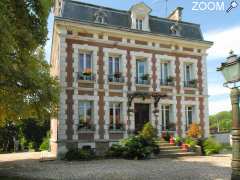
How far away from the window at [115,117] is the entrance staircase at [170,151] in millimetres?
2333

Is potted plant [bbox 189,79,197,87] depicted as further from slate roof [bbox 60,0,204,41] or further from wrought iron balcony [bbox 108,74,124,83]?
wrought iron balcony [bbox 108,74,124,83]

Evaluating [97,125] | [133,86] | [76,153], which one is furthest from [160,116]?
[76,153]

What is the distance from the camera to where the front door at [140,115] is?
17.7m

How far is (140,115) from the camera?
17797 millimetres

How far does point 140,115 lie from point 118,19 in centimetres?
551

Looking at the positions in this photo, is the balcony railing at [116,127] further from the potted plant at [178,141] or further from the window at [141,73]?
the potted plant at [178,141]

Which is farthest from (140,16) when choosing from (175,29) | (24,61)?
(24,61)

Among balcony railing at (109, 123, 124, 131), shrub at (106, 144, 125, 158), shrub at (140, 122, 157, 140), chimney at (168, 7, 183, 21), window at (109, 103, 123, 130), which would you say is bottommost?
shrub at (106, 144, 125, 158)

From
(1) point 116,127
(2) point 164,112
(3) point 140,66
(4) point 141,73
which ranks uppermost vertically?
(3) point 140,66

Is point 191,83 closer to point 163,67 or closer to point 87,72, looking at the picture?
point 163,67

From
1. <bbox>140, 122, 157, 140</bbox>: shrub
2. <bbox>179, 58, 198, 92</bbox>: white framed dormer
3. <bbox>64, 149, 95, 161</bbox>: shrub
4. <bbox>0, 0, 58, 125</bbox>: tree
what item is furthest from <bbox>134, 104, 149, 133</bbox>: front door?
<bbox>0, 0, 58, 125</bbox>: tree

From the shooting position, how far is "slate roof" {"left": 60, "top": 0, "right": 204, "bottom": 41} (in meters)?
16.9

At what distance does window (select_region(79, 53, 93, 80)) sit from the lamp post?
11.1 metres

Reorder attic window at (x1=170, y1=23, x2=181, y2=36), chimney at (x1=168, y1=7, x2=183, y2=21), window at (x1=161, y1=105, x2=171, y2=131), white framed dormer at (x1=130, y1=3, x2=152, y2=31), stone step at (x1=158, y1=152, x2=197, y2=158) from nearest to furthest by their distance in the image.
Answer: stone step at (x1=158, y1=152, x2=197, y2=158), window at (x1=161, y1=105, x2=171, y2=131), white framed dormer at (x1=130, y1=3, x2=152, y2=31), attic window at (x1=170, y1=23, x2=181, y2=36), chimney at (x1=168, y1=7, x2=183, y2=21)
